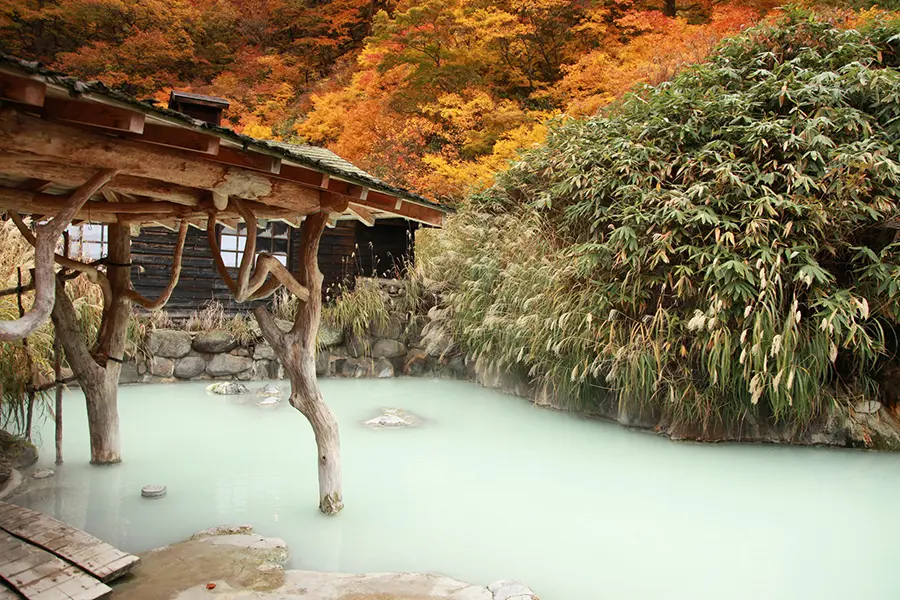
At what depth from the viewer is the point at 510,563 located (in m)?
3.49

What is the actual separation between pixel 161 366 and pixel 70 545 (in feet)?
18.8

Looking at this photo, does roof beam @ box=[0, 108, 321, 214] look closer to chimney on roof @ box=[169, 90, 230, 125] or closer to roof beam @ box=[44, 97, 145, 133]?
roof beam @ box=[44, 97, 145, 133]

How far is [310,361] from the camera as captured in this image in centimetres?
397

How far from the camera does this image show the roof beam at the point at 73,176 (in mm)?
2725

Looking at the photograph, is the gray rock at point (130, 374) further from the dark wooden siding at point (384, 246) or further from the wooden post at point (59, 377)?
the dark wooden siding at point (384, 246)

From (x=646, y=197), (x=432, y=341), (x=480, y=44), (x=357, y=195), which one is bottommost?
(x=432, y=341)

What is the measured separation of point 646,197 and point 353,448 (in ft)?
12.6

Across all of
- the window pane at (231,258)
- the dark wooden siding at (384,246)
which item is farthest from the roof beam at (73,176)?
the dark wooden siding at (384,246)

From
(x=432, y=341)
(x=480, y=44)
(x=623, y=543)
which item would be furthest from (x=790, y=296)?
(x=480, y=44)

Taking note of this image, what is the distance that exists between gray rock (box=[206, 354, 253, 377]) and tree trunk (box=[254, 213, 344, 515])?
508 centimetres

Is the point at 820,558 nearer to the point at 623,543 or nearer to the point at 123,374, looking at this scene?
the point at 623,543

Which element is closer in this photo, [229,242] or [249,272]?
[249,272]

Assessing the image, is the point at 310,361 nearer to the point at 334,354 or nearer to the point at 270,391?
the point at 270,391

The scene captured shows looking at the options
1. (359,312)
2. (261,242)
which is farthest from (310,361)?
(261,242)
